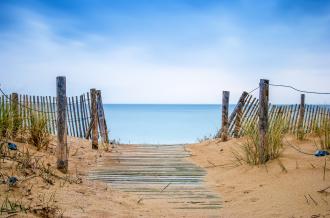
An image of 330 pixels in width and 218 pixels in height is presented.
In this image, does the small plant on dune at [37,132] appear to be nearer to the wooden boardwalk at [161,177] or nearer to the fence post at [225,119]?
the wooden boardwalk at [161,177]

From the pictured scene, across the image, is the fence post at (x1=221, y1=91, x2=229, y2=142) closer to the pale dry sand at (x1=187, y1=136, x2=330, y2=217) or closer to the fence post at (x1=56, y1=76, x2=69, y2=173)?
the pale dry sand at (x1=187, y1=136, x2=330, y2=217)

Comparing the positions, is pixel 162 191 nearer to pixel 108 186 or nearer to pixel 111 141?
pixel 108 186

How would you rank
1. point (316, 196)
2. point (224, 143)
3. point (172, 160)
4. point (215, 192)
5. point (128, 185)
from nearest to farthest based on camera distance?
point (316, 196)
point (215, 192)
point (128, 185)
point (172, 160)
point (224, 143)

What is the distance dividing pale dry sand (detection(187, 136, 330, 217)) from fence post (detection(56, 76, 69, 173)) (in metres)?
2.03

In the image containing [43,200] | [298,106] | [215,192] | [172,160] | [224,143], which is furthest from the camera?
[298,106]

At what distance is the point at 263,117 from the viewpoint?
4.98 meters

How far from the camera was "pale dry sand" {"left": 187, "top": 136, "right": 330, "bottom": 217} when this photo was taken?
3270 millimetres

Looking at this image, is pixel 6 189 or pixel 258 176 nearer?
pixel 6 189

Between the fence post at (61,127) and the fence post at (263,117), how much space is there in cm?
271

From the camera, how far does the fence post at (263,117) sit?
4863mm

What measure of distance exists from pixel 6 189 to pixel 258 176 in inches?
116

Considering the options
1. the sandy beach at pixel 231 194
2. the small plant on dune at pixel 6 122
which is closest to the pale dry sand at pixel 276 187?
the sandy beach at pixel 231 194

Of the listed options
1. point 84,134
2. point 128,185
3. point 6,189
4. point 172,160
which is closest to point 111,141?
point 84,134

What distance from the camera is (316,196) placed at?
11.1ft
